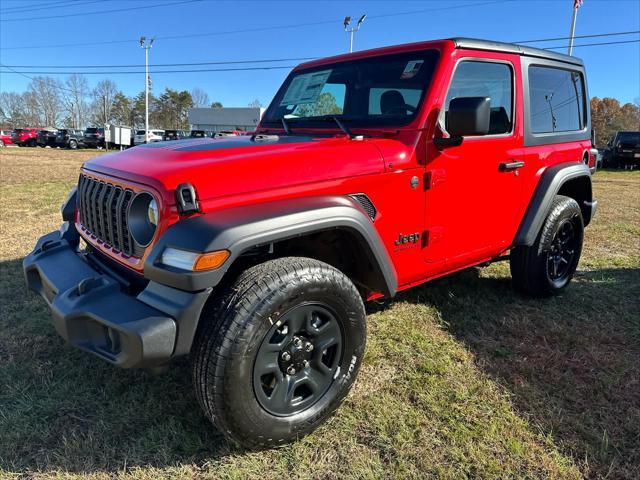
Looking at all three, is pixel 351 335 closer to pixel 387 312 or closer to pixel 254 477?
pixel 254 477

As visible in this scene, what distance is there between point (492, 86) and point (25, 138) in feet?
136

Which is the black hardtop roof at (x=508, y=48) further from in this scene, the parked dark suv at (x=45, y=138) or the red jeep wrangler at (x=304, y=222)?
the parked dark suv at (x=45, y=138)

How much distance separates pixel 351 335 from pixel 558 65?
9.99ft

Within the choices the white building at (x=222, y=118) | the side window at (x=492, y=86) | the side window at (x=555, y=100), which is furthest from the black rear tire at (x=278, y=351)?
the white building at (x=222, y=118)

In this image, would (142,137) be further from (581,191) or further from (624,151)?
(581,191)

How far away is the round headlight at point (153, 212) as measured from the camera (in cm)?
212

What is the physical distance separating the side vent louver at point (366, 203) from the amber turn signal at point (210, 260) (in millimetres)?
840

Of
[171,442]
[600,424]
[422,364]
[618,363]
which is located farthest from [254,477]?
[618,363]

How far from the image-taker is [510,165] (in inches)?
131

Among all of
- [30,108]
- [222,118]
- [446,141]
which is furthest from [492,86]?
[30,108]

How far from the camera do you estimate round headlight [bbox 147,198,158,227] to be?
6.96 feet

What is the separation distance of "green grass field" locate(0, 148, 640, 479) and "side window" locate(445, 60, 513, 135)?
1.55 metres

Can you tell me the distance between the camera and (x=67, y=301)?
7.22 ft

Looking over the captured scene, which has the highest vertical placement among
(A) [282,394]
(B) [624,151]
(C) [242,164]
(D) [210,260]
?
(B) [624,151]
